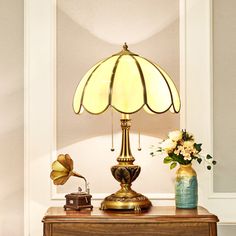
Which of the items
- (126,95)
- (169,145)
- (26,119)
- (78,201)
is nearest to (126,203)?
(78,201)

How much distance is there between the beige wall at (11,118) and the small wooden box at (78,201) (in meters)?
0.40

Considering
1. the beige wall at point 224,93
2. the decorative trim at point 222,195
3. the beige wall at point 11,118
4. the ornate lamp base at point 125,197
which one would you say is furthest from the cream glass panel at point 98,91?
the decorative trim at point 222,195

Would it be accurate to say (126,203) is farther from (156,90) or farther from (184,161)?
(156,90)

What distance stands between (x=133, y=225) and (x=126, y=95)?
0.57 meters

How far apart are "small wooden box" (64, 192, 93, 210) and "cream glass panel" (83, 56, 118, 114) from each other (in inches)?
15.9

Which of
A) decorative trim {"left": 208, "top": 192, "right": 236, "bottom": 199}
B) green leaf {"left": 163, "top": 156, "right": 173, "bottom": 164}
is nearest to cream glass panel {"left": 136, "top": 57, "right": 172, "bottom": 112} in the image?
green leaf {"left": 163, "top": 156, "right": 173, "bottom": 164}

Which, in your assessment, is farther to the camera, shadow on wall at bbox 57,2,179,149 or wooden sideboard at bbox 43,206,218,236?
shadow on wall at bbox 57,2,179,149

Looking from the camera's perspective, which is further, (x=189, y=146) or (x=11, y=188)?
(x=11, y=188)

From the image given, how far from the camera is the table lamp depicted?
263cm

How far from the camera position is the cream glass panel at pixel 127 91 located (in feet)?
8.61

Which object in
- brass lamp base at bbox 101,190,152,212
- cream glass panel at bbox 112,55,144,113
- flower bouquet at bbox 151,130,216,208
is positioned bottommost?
brass lamp base at bbox 101,190,152,212

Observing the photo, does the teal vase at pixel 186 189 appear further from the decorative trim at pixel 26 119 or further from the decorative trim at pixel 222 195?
the decorative trim at pixel 26 119

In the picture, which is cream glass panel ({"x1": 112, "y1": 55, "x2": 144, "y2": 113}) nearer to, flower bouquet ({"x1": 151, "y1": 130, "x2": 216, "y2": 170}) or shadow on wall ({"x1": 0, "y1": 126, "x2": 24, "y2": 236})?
flower bouquet ({"x1": 151, "y1": 130, "x2": 216, "y2": 170})

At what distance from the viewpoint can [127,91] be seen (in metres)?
2.64
